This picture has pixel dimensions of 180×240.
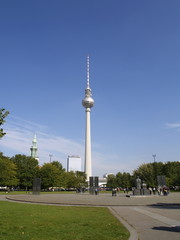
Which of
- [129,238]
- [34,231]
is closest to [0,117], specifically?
[34,231]

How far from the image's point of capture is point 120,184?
109m

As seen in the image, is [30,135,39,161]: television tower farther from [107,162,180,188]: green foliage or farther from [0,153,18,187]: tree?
[107,162,180,188]: green foliage

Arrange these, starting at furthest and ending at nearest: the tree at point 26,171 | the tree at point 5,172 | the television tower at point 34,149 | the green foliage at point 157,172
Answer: the television tower at point 34,149
the tree at point 26,171
the green foliage at point 157,172
the tree at point 5,172

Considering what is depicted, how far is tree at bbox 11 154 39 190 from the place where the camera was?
80.5 metres

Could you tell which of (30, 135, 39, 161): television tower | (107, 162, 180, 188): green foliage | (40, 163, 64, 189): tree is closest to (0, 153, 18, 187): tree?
(40, 163, 64, 189): tree

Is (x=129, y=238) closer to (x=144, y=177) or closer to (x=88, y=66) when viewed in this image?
(x=144, y=177)

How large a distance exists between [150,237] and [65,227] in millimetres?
3870

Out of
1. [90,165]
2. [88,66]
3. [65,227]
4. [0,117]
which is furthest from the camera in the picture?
[88,66]

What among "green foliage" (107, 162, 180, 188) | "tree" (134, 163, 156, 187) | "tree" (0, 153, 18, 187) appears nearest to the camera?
"tree" (0, 153, 18, 187)

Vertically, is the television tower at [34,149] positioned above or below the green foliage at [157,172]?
above

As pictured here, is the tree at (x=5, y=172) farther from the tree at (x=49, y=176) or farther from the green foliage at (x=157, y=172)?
the green foliage at (x=157, y=172)

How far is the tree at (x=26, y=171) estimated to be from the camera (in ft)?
264

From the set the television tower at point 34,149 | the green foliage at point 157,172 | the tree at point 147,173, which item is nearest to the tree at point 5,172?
the tree at point 147,173

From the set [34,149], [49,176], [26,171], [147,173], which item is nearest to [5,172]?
[26,171]
